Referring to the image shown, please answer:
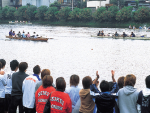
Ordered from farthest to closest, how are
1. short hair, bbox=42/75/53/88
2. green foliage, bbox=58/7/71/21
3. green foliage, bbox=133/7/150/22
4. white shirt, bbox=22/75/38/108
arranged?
green foliage, bbox=58/7/71/21
green foliage, bbox=133/7/150/22
white shirt, bbox=22/75/38/108
short hair, bbox=42/75/53/88

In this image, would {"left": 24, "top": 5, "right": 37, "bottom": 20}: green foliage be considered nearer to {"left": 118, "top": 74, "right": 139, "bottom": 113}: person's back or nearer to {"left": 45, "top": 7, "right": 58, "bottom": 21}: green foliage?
{"left": 45, "top": 7, "right": 58, "bottom": 21}: green foliage

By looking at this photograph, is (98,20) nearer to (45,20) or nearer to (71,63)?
(45,20)

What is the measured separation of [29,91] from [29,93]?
52mm

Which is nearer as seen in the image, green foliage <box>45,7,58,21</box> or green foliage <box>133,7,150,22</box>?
green foliage <box>133,7,150,22</box>

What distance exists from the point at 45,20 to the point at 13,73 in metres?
129

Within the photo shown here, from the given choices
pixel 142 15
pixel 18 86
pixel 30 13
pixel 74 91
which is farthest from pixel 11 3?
pixel 74 91

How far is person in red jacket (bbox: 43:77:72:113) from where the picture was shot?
227 inches

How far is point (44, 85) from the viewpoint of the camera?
6137 millimetres

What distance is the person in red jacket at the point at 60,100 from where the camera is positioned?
5.76 m

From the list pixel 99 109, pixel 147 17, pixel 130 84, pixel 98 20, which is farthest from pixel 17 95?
pixel 98 20

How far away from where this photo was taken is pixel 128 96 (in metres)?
6.00

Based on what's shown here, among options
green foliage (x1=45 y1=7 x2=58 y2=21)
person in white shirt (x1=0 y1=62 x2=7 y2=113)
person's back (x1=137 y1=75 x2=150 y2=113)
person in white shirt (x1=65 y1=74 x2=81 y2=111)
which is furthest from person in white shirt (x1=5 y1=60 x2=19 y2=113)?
green foliage (x1=45 y1=7 x2=58 y2=21)

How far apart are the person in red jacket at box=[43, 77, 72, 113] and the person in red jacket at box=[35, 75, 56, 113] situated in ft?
1.03

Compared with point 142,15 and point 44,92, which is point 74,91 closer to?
point 44,92
